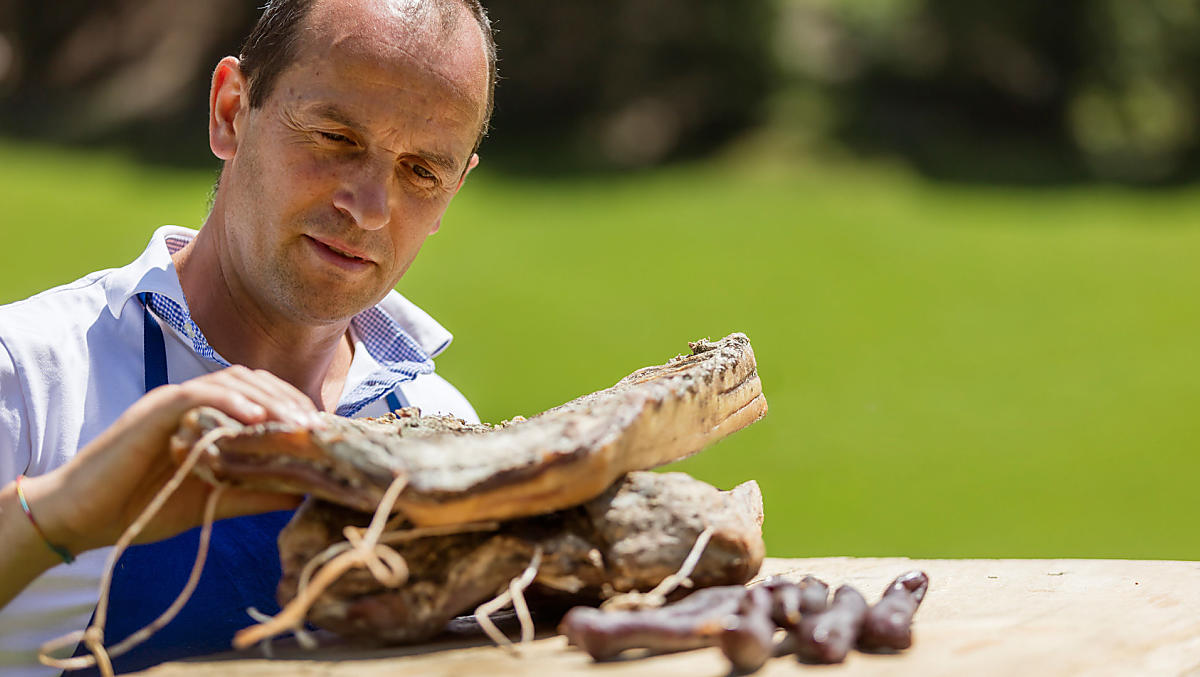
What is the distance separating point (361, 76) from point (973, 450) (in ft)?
33.8

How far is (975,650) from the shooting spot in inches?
82.0

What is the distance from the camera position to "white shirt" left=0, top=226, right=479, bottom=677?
2.68 metres

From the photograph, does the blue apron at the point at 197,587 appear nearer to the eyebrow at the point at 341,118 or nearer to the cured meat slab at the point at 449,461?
the cured meat slab at the point at 449,461

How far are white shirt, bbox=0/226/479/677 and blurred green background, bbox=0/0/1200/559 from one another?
8345 millimetres

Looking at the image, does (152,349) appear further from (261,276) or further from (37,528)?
(37,528)

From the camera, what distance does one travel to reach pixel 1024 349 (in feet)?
47.0

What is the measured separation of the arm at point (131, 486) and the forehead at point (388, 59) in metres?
1.01

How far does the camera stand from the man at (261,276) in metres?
2.70

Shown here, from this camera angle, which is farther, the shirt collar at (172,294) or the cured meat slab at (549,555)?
the shirt collar at (172,294)

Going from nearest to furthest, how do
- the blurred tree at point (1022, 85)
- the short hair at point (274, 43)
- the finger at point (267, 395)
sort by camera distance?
the finger at point (267, 395) → the short hair at point (274, 43) → the blurred tree at point (1022, 85)

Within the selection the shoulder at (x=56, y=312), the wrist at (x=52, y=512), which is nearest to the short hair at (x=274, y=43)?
the shoulder at (x=56, y=312)

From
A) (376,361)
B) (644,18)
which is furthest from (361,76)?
(644,18)

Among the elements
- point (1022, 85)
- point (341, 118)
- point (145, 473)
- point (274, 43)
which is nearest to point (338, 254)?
point (341, 118)

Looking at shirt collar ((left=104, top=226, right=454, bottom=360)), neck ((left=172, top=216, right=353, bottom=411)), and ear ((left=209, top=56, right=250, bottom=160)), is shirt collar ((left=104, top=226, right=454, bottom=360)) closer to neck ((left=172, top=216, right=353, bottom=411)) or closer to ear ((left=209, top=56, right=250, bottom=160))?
neck ((left=172, top=216, right=353, bottom=411))
